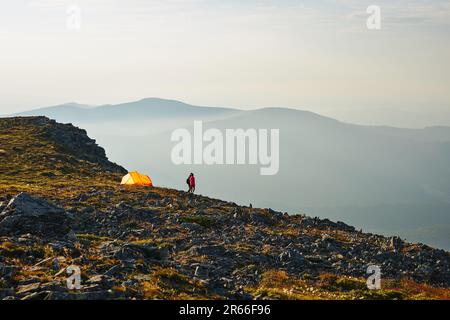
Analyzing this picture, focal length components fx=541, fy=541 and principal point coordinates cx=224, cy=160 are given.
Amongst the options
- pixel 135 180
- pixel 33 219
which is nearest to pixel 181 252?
pixel 33 219

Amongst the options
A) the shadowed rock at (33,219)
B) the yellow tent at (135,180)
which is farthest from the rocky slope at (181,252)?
the yellow tent at (135,180)

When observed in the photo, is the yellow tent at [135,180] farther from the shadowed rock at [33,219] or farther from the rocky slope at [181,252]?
the shadowed rock at [33,219]

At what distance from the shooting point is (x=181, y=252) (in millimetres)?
32906

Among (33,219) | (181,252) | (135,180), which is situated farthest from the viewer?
(135,180)

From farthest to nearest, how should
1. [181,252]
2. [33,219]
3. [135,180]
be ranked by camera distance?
[135,180]
[33,219]
[181,252]

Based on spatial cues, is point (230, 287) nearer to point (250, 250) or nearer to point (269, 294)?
point (269, 294)

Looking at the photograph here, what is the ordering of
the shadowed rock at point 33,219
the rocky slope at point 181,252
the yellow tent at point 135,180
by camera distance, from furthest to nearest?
the yellow tent at point 135,180 → the shadowed rock at point 33,219 → the rocky slope at point 181,252

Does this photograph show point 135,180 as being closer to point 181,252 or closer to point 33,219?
point 33,219

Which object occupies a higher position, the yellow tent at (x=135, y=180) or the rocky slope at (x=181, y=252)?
the yellow tent at (x=135, y=180)

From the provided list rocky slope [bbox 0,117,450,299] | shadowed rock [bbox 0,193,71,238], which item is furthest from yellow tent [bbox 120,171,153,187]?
shadowed rock [bbox 0,193,71,238]

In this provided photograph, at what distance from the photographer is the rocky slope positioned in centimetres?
2372

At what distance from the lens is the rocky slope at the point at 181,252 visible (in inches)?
934

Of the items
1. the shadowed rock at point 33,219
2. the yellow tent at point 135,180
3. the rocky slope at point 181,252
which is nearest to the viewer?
the rocky slope at point 181,252
